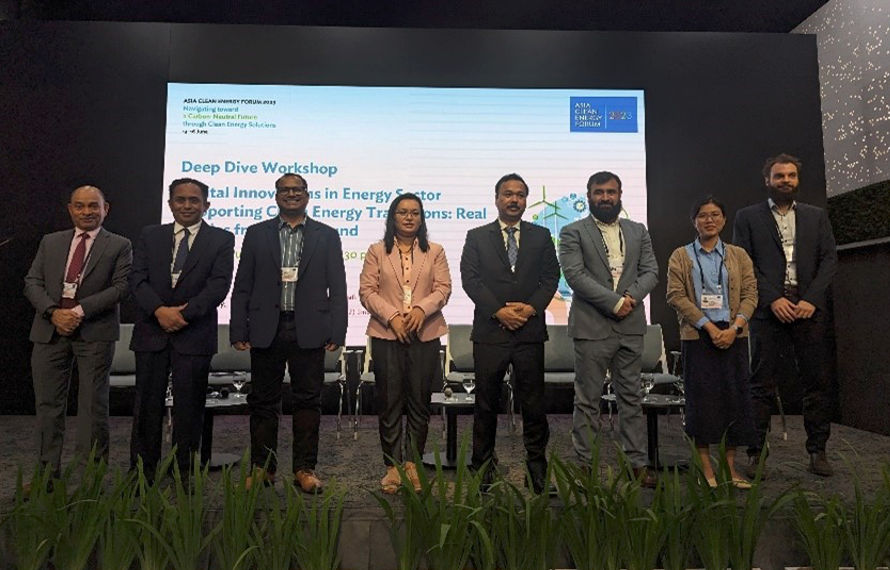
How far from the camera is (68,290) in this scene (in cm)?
281

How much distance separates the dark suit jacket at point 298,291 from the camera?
2691 mm

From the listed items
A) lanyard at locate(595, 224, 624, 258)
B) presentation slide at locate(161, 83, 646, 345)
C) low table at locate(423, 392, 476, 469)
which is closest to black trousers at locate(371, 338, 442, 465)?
low table at locate(423, 392, 476, 469)

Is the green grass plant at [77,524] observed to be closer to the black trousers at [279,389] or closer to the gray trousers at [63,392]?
the black trousers at [279,389]

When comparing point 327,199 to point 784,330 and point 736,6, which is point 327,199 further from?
point 736,6

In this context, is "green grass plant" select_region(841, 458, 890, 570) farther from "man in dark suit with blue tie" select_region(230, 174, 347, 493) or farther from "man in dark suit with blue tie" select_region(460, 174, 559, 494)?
"man in dark suit with blue tie" select_region(230, 174, 347, 493)

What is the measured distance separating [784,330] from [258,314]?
2577 millimetres

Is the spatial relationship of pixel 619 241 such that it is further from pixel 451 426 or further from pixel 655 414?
pixel 451 426

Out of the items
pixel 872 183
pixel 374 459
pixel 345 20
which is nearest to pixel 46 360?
pixel 374 459

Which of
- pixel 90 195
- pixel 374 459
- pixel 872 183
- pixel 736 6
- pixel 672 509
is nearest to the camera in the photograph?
pixel 672 509

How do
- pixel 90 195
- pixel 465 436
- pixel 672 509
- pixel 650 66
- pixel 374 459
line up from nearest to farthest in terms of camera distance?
pixel 672 509
pixel 465 436
pixel 90 195
pixel 374 459
pixel 650 66

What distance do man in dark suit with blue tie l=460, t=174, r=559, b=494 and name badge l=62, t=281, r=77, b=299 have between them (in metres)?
1.87

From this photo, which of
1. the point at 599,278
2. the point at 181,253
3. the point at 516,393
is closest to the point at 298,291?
the point at 181,253

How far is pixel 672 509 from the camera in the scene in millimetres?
1778

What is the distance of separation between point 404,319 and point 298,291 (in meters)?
0.51
